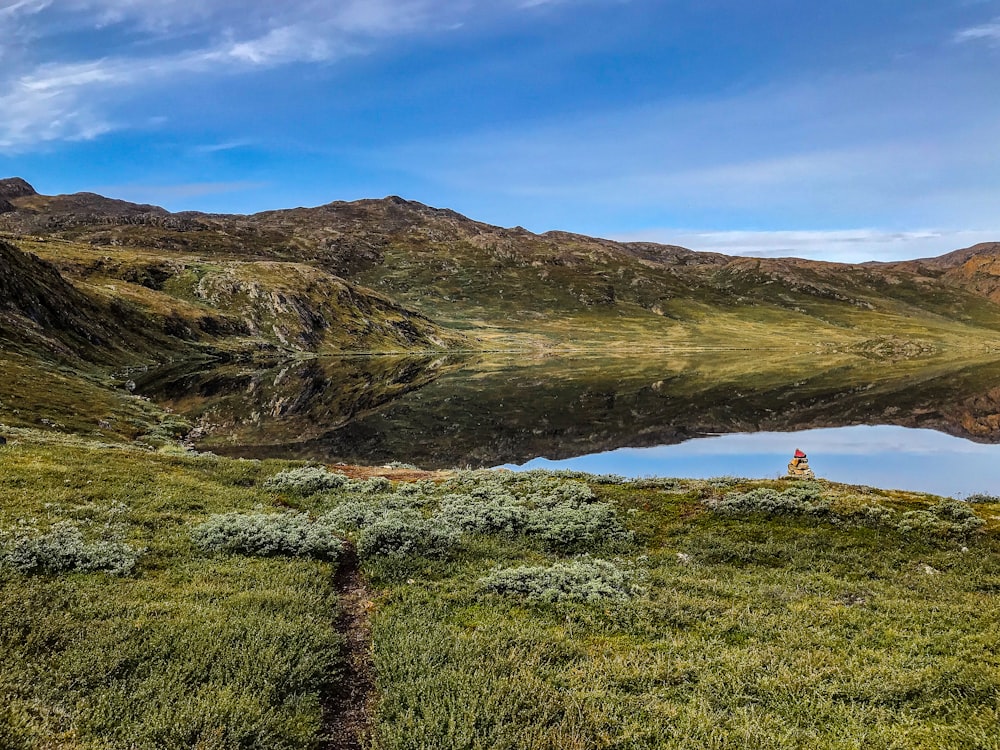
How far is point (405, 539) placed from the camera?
16.8 meters

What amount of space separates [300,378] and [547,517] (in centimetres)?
9157

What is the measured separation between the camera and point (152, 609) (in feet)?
36.5

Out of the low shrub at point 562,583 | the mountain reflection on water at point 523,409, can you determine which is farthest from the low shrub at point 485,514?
the mountain reflection on water at point 523,409

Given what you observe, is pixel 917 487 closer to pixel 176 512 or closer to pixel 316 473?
pixel 316 473

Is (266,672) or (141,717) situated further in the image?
(266,672)

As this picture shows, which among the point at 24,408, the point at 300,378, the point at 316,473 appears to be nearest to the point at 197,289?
the point at 300,378

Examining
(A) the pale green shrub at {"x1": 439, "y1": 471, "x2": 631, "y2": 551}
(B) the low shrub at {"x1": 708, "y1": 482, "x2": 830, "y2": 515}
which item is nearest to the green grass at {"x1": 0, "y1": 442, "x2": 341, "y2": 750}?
(A) the pale green shrub at {"x1": 439, "y1": 471, "x2": 631, "y2": 551}

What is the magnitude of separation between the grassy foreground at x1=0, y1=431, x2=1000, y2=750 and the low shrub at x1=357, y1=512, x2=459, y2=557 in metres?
0.10

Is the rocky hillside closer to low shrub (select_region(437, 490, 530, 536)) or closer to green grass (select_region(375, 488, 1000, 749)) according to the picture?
low shrub (select_region(437, 490, 530, 536))

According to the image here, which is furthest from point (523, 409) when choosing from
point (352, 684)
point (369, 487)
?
point (352, 684)

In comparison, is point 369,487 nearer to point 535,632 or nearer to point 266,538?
point 266,538

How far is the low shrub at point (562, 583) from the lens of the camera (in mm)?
13359

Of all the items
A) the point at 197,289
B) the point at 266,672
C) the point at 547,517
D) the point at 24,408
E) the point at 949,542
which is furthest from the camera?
the point at 197,289

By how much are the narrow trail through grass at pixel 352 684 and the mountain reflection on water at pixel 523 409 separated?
31.2 meters
